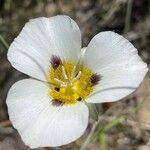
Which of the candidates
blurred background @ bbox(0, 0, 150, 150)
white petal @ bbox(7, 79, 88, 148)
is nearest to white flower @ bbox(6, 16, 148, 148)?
white petal @ bbox(7, 79, 88, 148)

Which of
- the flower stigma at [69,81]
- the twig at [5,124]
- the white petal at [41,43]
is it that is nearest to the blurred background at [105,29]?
the twig at [5,124]

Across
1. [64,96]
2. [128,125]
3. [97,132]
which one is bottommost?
[128,125]

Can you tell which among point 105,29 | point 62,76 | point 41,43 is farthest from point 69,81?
point 105,29

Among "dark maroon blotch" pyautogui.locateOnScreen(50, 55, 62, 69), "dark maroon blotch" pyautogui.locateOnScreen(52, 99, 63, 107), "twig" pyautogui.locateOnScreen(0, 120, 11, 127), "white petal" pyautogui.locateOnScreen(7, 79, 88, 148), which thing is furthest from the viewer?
"twig" pyautogui.locateOnScreen(0, 120, 11, 127)

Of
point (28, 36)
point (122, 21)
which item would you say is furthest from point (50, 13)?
point (28, 36)

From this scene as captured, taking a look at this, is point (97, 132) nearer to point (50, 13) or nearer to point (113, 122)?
point (113, 122)

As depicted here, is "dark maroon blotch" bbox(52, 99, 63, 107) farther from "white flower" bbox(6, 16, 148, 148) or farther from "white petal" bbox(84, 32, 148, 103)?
"white petal" bbox(84, 32, 148, 103)

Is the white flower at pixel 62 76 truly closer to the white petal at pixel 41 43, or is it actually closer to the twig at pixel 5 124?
the white petal at pixel 41 43
